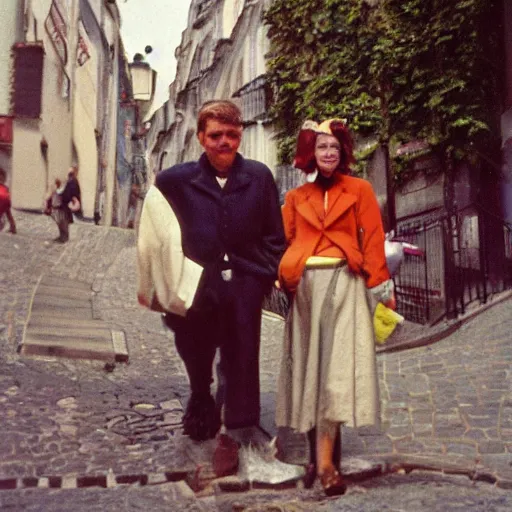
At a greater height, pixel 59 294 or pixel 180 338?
pixel 59 294

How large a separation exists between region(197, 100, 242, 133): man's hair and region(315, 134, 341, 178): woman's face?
37 centimetres

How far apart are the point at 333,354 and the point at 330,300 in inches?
7.4

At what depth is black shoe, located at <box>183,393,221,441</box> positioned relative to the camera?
10.9 ft

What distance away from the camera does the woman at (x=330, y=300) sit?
278cm

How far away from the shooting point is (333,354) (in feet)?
9.14

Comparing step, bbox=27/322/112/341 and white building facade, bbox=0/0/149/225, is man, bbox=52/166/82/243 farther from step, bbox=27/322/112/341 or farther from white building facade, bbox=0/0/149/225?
step, bbox=27/322/112/341

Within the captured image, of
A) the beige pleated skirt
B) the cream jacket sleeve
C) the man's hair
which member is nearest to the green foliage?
the man's hair

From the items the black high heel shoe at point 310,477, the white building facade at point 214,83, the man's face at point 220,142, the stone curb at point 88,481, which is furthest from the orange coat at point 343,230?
the white building facade at point 214,83

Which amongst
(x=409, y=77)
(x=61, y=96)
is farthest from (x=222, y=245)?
(x=61, y=96)

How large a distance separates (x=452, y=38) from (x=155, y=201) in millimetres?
3220

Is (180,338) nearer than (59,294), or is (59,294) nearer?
(180,338)

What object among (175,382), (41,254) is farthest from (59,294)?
(175,382)

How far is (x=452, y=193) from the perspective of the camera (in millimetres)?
5953

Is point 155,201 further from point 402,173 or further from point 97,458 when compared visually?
point 402,173
